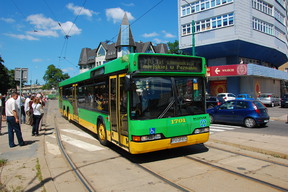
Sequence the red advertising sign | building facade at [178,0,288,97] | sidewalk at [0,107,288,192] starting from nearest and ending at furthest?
1. sidewalk at [0,107,288,192]
2. the red advertising sign
3. building facade at [178,0,288,97]

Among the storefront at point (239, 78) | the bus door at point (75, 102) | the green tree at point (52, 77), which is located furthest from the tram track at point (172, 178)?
the green tree at point (52, 77)

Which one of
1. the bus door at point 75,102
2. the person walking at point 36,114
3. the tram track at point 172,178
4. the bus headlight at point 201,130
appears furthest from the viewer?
the bus door at point 75,102

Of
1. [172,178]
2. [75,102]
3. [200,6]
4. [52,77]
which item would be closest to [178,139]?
[172,178]

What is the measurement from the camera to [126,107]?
5797mm

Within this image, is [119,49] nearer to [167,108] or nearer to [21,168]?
[167,108]

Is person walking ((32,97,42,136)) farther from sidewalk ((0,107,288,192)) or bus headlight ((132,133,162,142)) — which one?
bus headlight ((132,133,162,142))

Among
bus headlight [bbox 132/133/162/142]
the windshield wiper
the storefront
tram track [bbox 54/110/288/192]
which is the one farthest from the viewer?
the storefront

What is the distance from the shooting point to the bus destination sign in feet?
19.2

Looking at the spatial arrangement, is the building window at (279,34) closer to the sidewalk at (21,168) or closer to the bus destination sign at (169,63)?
the bus destination sign at (169,63)

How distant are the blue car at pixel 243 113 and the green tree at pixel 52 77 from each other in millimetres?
112347

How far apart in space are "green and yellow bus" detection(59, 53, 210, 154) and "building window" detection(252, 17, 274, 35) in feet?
106

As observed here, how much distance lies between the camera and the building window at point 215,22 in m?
31.9

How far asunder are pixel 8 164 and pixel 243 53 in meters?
35.3

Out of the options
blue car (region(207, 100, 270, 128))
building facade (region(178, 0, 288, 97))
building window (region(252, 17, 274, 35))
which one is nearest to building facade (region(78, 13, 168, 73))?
building facade (region(178, 0, 288, 97))
